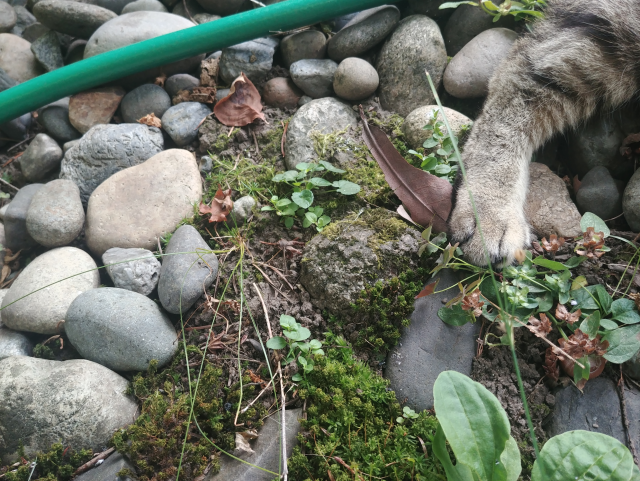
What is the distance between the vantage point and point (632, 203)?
192cm

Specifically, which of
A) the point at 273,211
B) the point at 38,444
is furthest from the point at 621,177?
the point at 38,444

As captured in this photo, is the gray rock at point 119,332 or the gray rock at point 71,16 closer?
the gray rock at point 119,332

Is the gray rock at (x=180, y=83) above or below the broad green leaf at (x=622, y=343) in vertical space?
above

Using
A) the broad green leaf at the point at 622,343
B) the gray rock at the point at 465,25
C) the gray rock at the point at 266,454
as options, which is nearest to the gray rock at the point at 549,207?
the broad green leaf at the point at 622,343

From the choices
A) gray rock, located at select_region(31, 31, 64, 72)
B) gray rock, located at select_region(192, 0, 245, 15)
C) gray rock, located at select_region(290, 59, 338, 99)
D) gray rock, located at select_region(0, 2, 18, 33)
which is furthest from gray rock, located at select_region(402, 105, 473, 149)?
gray rock, located at select_region(0, 2, 18, 33)

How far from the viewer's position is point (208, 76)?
275cm

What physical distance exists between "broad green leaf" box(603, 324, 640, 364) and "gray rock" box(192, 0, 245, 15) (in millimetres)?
3013

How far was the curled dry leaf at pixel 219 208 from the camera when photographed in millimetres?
2131

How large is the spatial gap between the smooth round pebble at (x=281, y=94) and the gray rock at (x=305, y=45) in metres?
0.21

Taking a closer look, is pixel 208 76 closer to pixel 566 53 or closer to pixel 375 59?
pixel 375 59

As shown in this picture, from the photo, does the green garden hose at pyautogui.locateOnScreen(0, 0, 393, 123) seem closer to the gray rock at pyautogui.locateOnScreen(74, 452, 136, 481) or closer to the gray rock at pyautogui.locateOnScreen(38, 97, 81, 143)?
the gray rock at pyautogui.locateOnScreen(38, 97, 81, 143)

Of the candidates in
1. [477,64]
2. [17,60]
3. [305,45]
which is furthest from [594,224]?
[17,60]

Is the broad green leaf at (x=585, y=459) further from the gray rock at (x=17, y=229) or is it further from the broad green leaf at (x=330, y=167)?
the gray rock at (x=17, y=229)

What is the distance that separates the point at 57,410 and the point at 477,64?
2.61m
